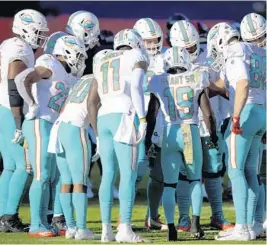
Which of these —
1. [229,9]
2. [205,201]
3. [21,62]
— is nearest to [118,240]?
[21,62]

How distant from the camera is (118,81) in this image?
1038 centimetres

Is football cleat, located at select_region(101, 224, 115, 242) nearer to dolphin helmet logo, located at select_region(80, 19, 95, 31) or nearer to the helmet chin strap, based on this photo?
the helmet chin strap

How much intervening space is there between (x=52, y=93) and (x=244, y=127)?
5.69ft

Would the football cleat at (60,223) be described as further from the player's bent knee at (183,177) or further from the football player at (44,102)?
the player's bent knee at (183,177)

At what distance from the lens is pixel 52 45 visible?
38.6ft

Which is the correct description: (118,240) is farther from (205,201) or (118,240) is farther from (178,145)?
(205,201)

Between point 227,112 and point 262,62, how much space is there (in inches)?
64.0

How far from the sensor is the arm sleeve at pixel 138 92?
33.5ft

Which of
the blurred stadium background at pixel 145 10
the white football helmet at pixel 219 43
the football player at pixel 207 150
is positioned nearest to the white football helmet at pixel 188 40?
the football player at pixel 207 150

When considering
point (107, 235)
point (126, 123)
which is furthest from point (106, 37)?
point (107, 235)

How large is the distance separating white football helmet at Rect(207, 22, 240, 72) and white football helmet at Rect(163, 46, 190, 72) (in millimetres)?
617

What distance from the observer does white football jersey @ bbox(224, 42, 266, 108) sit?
414 inches

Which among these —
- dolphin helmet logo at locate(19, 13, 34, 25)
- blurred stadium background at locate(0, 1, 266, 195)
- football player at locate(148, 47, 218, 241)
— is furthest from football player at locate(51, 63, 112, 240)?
blurred stadium background at locate(0, 1, 266, 195)

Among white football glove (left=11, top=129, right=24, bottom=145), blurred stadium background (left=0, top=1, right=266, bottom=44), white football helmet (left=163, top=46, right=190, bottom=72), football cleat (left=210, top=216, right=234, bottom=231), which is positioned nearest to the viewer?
white football helmet (left=163, top=46, right=190, bottom=72)
